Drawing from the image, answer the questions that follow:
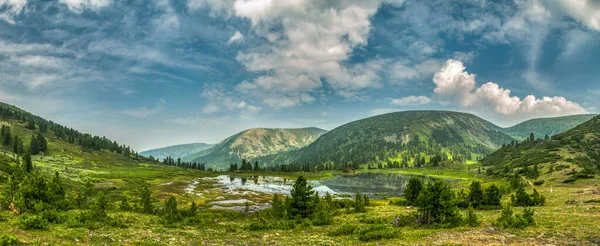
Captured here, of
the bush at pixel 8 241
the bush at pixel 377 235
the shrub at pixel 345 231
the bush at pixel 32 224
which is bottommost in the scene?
the shrub at pixel 345 231

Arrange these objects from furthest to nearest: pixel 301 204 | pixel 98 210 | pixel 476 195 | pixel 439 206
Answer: pixel 476 195, pixel 301 204, pixel 98 210, pixel 439 206

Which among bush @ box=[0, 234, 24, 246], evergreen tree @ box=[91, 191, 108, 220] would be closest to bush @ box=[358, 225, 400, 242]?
bush @ box=[0, 234, 24, 246]

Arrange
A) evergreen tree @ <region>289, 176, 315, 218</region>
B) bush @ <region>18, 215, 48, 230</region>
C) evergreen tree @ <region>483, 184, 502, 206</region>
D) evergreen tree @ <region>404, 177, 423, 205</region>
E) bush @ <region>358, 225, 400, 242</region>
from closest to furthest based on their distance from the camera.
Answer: bush @ <region>18, 215, 48, 230</region>, bush @ <region>358, 225, 400, 242</region>, evergreen tree @ <region>289, 176, 315, 218</region>, evergreen tree @ <region>483, 184, 502, 206</region>, evergreen tree @ <region>404, 177, 423, 205</region>

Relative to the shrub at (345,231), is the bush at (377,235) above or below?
above

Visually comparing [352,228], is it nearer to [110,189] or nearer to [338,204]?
[338,204]

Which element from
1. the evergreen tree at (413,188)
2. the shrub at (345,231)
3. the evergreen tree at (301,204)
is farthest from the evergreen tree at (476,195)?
the shrub at (345,231)

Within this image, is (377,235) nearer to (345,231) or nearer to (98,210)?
(345,231)

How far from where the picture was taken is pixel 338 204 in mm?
72188

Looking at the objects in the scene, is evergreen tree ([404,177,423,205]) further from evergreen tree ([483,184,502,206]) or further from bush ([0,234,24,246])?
bush ([0,234,24,246])

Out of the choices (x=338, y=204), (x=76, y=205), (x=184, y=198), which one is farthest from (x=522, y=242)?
(x=184, y=198)

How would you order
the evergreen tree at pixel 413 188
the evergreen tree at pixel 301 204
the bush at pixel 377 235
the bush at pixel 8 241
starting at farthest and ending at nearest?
1. the evergreen tree at pixel 413 188
2. the evergreen tree at pixel 301 204
3. the bush at pixel 377 235
4. the bush at pixel 8 241

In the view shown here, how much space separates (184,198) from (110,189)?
28.1 m

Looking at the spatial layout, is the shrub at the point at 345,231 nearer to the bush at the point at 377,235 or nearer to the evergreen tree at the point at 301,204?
the bush at the point at 377,235

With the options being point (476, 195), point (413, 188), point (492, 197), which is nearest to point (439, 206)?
point (492, 197)
